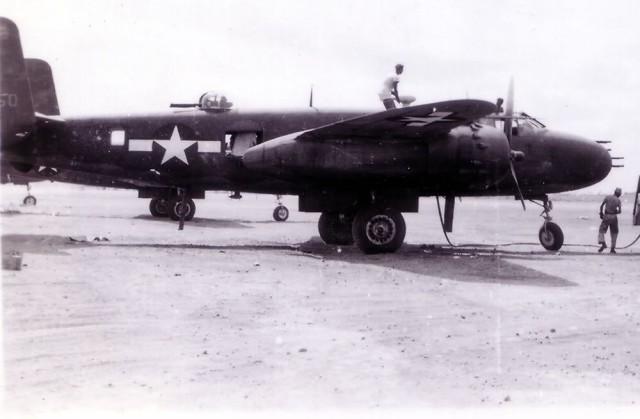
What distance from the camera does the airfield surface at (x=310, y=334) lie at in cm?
437

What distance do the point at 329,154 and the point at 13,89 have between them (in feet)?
19.8

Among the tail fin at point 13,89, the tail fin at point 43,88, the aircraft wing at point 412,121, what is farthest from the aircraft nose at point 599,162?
the tail fin at point 43,88

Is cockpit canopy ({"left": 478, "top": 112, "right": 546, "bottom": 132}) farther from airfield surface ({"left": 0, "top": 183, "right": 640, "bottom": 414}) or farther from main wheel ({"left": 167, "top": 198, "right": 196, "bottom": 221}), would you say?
main wheel ({"left": 167, "top": 198, "right": 196, "bottom": 221})

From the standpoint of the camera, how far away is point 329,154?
12.0 meters

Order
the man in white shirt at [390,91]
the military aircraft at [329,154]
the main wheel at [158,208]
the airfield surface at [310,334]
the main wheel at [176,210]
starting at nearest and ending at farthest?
the airfield surface at [310,334] → the military aircraft at [329,154] → the man in white shirt at [390,91] → the main wheel at [176,210] → the main wheel at [158,208]

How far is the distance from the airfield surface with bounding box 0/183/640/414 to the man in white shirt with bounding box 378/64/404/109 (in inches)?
138

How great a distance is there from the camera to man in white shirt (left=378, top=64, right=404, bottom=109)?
42.0ft

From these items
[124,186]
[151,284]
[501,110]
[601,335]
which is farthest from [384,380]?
[124,186]

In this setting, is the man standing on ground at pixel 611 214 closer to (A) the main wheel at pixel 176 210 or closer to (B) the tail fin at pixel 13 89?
(B) the tail fin at pixel 13 89

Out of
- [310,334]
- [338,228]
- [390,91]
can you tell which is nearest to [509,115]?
[390,91]

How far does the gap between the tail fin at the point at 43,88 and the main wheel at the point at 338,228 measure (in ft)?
34.6

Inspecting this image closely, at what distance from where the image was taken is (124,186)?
A: 75.4 ft

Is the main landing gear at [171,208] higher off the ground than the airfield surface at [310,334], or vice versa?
the main landing gear at [171,208]

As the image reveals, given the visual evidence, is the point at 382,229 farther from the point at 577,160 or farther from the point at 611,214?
the point at 611,214
